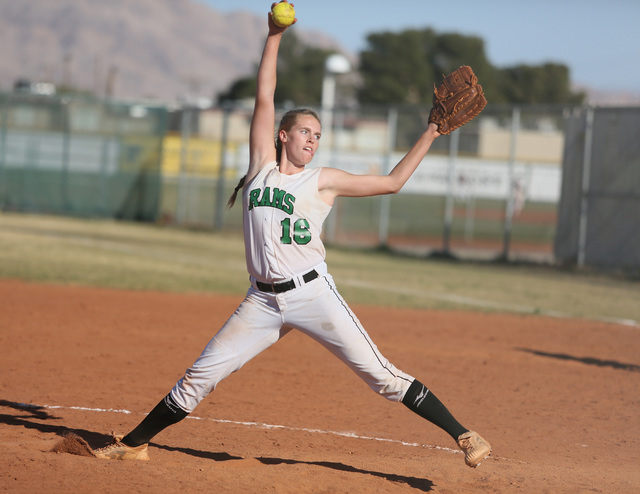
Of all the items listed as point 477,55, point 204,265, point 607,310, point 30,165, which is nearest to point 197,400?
point 607,310

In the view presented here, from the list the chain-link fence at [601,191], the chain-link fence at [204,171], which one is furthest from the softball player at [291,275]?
the chain-link fence at [204,171]

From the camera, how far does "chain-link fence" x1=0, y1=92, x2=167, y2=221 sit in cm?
2503

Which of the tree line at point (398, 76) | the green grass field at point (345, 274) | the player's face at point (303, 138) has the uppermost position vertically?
the tree line at point (398, 76)

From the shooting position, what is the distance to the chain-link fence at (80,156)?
25.0 metres

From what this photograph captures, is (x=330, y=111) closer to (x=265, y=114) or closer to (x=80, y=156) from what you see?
(x=80, y=156)

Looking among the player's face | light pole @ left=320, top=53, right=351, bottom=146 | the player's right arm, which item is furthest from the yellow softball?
light pole @ left=320, top=53, right=351, bottom=146

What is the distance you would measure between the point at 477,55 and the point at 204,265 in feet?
348

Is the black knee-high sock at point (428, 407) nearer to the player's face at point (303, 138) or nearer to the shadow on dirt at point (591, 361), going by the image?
the player's face at point (303, 138)

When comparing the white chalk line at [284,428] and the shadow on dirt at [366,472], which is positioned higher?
the shadow on dirt at [366,472]

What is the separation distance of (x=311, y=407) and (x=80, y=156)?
20.5 metres

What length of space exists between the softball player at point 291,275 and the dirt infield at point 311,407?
45cm

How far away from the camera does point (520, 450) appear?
18.3ft

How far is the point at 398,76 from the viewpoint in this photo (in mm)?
103938

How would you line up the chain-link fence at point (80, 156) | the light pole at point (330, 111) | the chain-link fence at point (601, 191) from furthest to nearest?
the chain-link fence at point (80, 156) → the light pole at point (330, 111) → the chain-link fence at point (601, 191)
